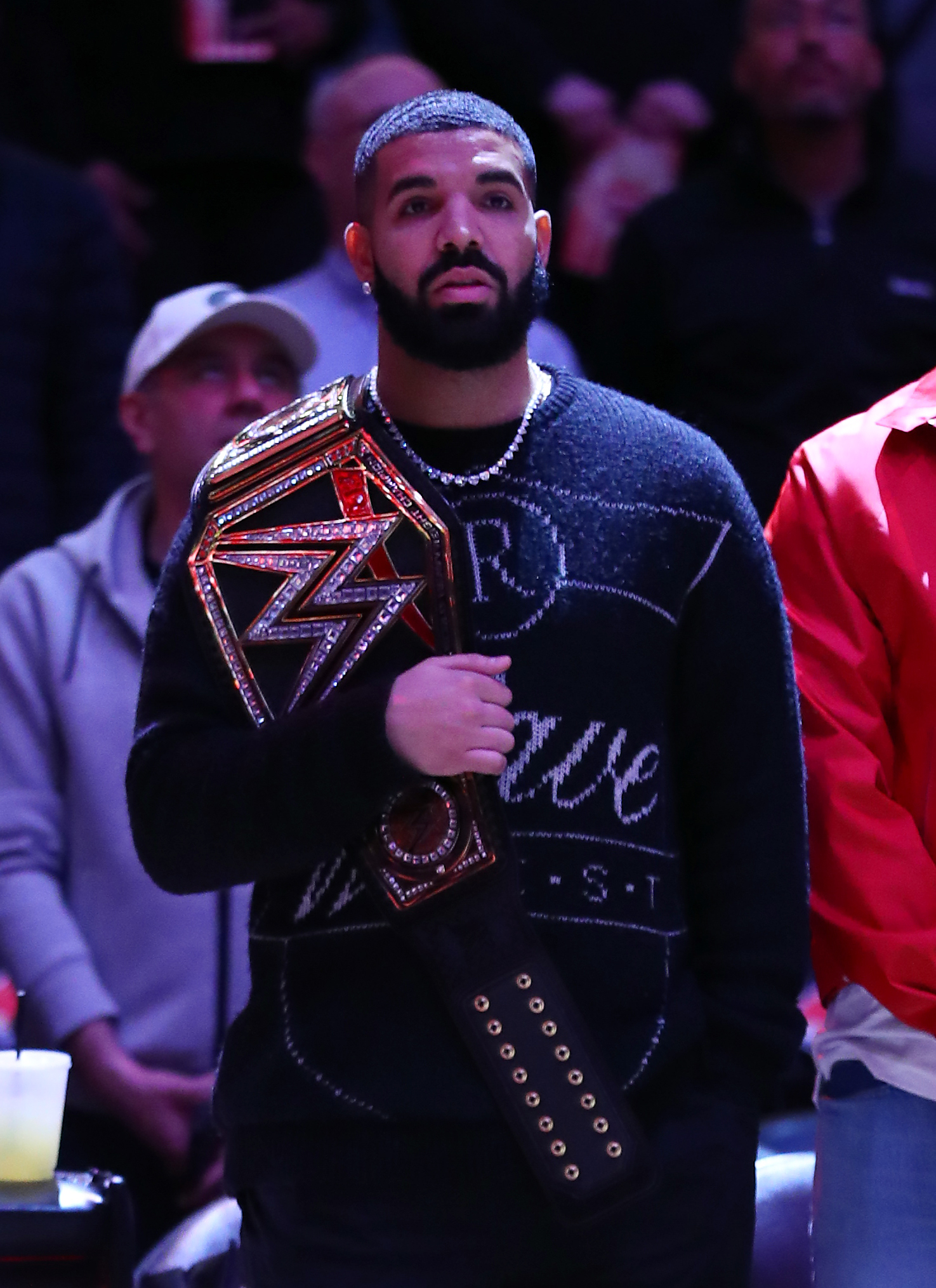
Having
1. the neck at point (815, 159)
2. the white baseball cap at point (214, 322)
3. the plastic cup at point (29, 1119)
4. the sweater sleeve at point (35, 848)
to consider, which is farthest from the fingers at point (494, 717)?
the neck at point (815, 159)

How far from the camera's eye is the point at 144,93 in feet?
14.2

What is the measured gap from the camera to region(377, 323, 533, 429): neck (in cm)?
208

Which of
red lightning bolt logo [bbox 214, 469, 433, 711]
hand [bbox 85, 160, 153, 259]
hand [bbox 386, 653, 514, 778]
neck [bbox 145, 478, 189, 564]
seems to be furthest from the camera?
hand [bbox 85, 160, 153, 259]

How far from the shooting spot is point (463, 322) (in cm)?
204

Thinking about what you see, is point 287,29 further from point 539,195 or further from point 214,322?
point 214,322

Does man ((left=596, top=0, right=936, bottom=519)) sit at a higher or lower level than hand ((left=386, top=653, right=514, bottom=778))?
higher

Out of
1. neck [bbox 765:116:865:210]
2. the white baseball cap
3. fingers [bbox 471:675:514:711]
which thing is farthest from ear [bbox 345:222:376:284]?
neck [bbox 765:116:865:210]

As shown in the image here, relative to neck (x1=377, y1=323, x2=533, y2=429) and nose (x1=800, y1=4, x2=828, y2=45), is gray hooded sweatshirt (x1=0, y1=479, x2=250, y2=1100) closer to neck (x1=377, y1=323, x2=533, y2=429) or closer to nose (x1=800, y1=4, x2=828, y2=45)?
neck (x1=377, y1=323, x2=533, y2=429)

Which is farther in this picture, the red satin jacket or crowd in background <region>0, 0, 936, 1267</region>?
crowd in background <region>0, 0, 936, 1267</region>

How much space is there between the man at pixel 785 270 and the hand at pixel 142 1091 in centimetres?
142

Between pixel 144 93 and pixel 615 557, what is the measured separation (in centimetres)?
263

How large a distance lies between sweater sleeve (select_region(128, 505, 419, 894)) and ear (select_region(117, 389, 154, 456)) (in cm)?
130

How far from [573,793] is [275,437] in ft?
1.48

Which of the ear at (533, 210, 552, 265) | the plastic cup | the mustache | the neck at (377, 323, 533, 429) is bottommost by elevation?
the plastic cup
